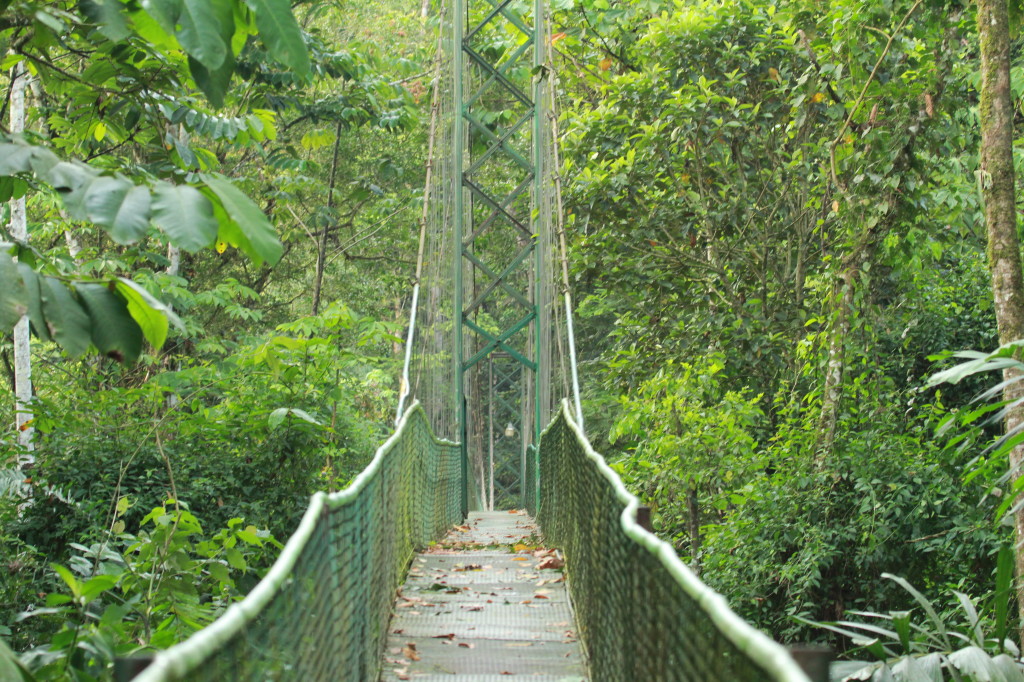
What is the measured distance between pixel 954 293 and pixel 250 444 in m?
4.47

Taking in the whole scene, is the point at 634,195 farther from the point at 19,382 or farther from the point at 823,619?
the point at 19,382

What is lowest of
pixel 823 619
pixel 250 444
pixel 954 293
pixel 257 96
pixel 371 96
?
pixel 823 619

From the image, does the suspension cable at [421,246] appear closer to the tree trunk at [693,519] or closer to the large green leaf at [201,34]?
the tree trunk at [693,519]

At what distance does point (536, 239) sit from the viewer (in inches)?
296

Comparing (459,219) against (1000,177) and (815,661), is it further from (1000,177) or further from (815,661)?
(815,661)

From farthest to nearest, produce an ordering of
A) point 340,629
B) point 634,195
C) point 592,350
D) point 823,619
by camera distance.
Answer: point 592,350 → point 634,195 → point 823,619 → point 340,629

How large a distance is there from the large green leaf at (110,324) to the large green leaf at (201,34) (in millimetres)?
435

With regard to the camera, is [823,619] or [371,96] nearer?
[823,619]

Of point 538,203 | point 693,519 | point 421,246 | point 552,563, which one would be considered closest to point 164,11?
point 552,563

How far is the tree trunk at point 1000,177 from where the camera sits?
344cm

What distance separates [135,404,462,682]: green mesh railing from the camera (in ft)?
4.29

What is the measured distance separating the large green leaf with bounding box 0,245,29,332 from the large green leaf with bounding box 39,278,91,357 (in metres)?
0.04

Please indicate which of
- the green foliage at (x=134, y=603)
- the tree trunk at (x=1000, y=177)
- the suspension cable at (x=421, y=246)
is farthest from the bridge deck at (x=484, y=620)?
the tree trunk at (x=1000, y=177)

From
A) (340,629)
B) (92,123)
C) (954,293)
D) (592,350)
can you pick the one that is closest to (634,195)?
(954,293)
